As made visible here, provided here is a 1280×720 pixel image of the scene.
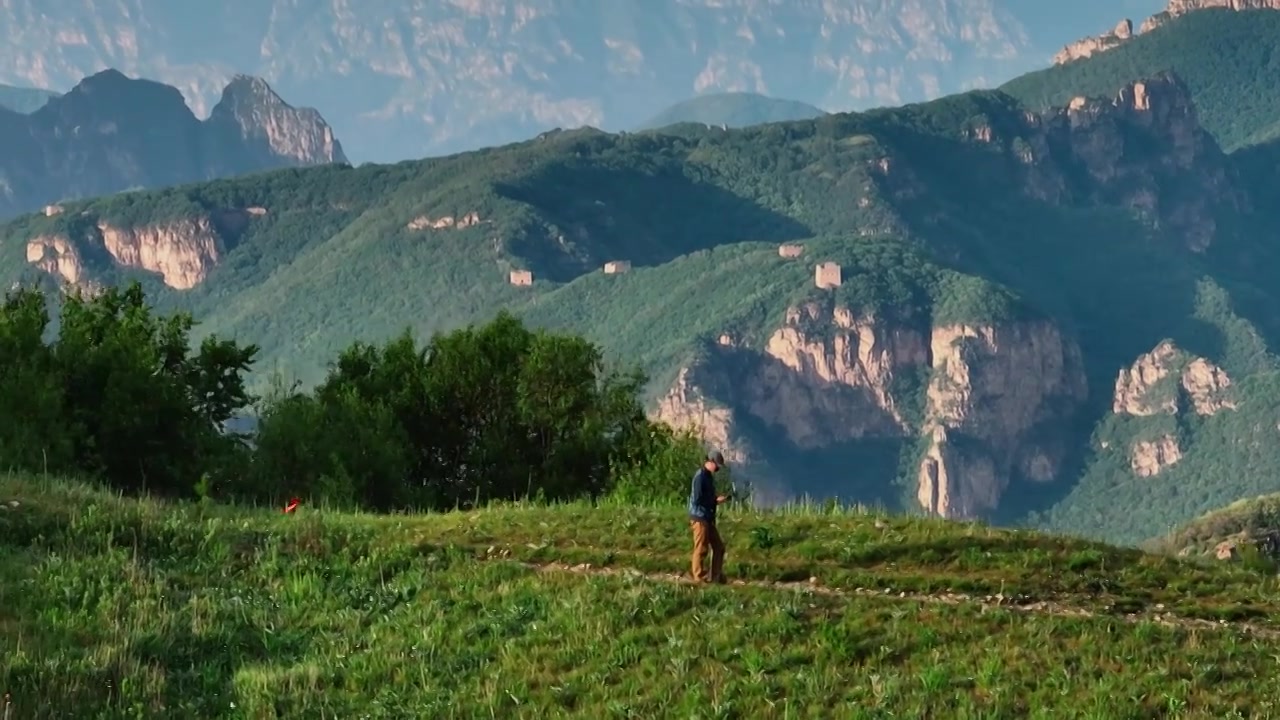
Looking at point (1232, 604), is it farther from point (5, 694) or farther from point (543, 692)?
point (5, 694)

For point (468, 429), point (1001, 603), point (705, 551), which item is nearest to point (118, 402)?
point (468, 429)

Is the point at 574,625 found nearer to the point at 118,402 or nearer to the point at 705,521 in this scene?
the point at 705,521

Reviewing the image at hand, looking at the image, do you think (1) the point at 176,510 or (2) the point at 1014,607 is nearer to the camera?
(2) the point at 1014,607

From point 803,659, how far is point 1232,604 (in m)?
7.12

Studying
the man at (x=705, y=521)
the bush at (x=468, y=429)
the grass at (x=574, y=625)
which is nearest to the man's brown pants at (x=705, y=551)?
the man at (x=705, y=521)

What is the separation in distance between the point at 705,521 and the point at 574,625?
257 cm

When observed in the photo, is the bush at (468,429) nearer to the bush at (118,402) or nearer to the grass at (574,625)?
the bush at (118,402)

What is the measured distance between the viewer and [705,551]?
25.0 m

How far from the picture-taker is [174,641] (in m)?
23.2

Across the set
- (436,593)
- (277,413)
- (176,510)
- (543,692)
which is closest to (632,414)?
(277,413)

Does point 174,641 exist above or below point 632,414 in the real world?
below

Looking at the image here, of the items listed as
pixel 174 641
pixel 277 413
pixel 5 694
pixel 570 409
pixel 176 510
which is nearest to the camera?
pixel 5 694

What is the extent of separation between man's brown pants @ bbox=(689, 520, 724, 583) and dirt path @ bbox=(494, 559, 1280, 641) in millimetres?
223

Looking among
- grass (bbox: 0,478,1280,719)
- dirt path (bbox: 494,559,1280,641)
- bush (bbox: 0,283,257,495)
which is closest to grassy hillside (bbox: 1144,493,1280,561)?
bush (bbox: 0,283,257,495)
